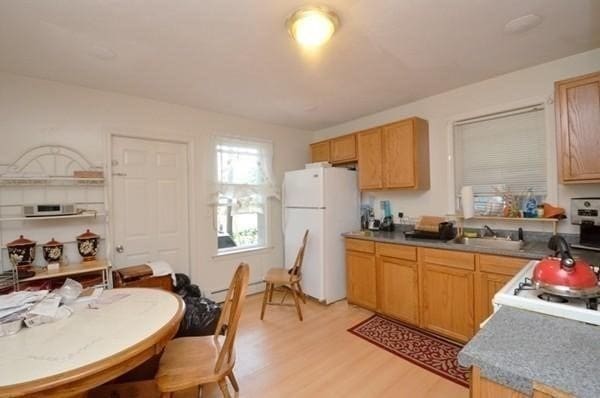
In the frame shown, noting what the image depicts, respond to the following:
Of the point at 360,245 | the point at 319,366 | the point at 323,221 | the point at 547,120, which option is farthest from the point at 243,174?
the point at 547,120

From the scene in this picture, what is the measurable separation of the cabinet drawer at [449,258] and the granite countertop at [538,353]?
1.29 metres

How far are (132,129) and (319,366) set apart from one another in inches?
112

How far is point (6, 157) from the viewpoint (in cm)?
222

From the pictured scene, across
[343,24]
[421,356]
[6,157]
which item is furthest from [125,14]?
[421,356]

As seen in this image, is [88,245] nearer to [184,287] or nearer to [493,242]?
[184,287]

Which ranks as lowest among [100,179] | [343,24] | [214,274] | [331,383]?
[331,383]

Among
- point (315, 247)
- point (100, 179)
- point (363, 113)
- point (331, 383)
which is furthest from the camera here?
point (363, 113)

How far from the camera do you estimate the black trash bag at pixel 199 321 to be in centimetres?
216

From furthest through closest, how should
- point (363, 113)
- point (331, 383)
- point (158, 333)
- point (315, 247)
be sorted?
point (363, 113)
point (315, 247)
point (331, 383)
point (158, 333)

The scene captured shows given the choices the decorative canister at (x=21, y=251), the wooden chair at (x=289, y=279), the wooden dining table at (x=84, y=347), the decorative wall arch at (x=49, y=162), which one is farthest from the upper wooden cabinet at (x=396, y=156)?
the decorative canister at (x=21, y=251)

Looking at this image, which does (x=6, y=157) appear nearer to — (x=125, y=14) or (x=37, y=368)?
(x=125, y=14)

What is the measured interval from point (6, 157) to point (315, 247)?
2936 mm

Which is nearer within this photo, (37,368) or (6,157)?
(37,368)

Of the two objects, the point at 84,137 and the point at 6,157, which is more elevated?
the point at 84,137
